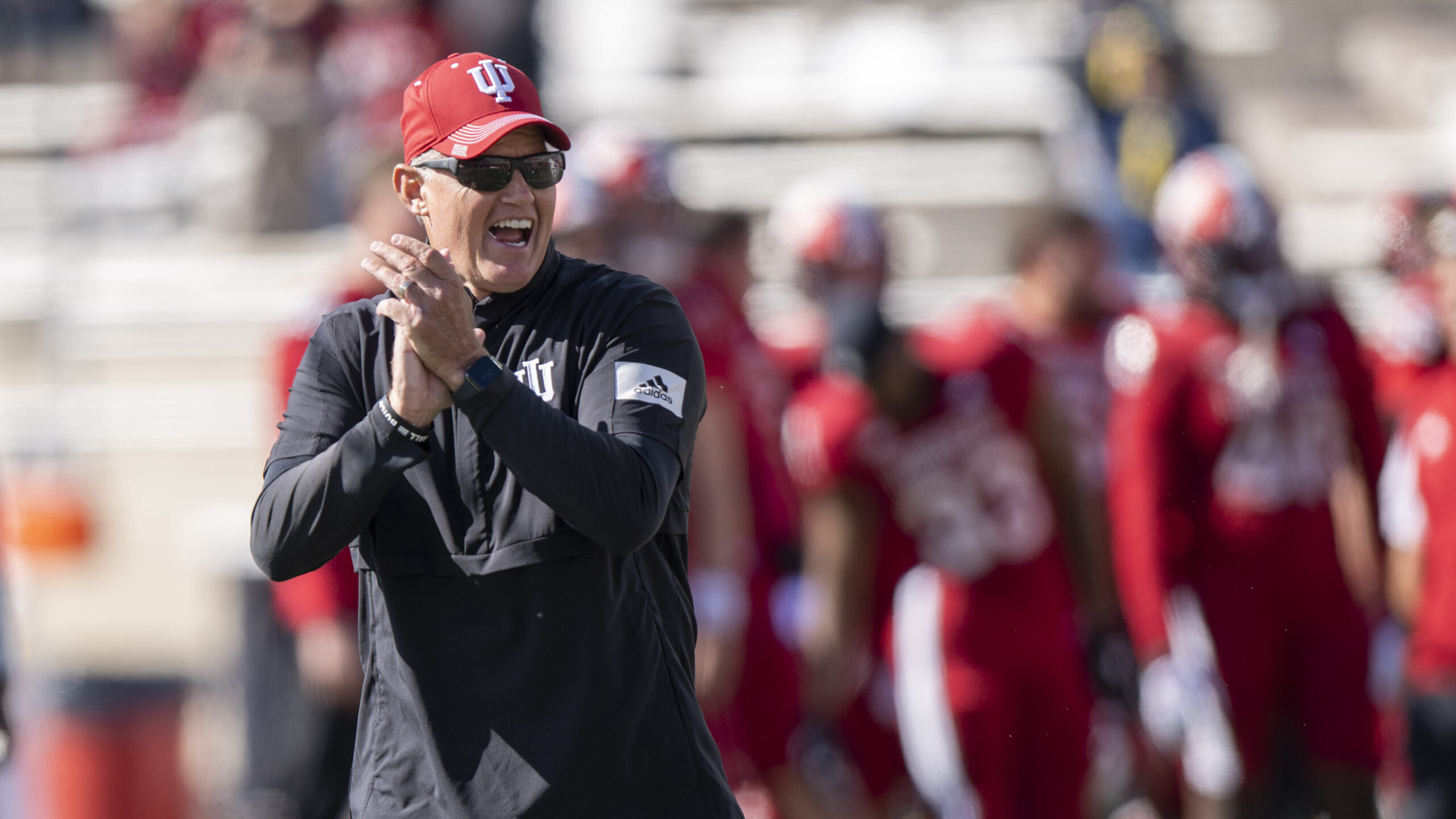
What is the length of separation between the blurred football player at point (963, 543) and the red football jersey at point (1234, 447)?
0.92 ft

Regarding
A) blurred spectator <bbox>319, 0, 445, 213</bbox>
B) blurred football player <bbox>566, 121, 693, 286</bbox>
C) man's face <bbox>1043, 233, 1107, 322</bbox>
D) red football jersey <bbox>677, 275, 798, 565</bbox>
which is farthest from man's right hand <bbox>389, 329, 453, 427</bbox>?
blurred spectator <bbox>319, 0, 445, 213</bbox>

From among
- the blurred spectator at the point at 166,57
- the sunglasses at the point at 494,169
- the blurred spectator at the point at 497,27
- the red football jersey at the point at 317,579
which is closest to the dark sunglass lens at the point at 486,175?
the sunglasses at the point at 494,169

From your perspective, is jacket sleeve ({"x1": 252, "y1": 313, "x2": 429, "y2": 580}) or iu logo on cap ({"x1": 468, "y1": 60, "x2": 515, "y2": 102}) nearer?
jacket sleeve ({"x1": 252, "y1": 313, "x2": 429, "y2": 580})

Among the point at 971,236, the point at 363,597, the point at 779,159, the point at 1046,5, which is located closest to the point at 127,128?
the point at 779,159

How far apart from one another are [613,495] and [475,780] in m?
0.54

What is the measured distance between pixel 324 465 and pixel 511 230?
0.50 meters

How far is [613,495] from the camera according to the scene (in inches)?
114

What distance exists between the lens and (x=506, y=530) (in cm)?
305

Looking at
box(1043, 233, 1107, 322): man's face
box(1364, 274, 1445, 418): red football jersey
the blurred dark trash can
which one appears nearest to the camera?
box(1364, 274, 1445, 418): red football jersey

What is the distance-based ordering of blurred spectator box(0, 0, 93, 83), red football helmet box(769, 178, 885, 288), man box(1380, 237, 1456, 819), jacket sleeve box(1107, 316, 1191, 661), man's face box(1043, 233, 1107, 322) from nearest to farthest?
1. man box(1380, 237, 1456, 819)
2. jacket sleeve box(1107, 316, 1191, 661)
3. red football helmet box(769, 178, 885, 288)
4. man's face box(1043, 233, 1107, 322)
5. blurred spectator box(0, 0, 93, 83)

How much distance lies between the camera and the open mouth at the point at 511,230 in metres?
3.11

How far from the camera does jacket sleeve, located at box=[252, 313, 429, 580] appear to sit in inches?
114

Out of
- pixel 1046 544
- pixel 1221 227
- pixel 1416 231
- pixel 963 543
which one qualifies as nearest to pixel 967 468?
pixel 963 543

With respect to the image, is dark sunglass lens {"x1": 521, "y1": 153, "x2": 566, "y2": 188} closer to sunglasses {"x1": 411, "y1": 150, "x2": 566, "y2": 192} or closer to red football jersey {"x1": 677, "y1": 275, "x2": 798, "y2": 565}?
sunglasses {"x1": 411, "y1": 150, "x2": 566, "y2": 192}
